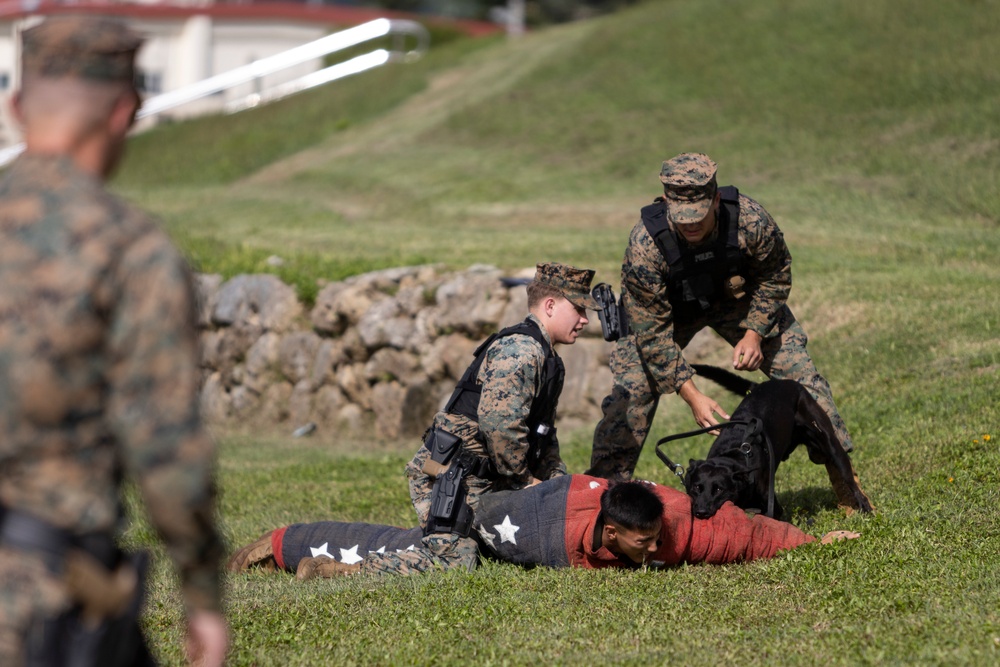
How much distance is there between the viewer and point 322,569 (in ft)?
20.2

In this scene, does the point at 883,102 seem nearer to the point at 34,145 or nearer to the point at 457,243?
the point at 457,243

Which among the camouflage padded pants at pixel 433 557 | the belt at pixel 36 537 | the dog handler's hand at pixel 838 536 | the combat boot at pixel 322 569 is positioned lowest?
the combat boot at pixel 322 569

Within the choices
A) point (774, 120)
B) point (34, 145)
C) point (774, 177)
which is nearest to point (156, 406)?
point (34, 145)

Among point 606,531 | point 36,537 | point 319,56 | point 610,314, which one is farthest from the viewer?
point 319,56

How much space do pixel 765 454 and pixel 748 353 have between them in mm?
693

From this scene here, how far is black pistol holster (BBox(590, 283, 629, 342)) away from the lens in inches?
274

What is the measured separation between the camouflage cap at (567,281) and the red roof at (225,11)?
3049 centimetres

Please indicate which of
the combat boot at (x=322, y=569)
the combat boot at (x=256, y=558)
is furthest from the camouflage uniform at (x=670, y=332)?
the combat boot at (x=256, y=558)

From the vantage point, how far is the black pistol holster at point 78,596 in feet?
7.80

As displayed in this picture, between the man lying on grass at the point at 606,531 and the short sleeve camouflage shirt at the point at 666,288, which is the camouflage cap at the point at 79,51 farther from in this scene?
the short sleeve camouflage shirt at the point at 666,288

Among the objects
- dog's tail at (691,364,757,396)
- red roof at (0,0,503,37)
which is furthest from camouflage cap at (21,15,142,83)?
red roof at (0,0,503,37)

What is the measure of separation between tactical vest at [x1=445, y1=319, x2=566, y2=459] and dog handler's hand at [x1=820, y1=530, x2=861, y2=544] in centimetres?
147

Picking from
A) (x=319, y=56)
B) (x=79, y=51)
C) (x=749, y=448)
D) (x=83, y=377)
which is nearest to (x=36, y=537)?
(x=83, y=377)

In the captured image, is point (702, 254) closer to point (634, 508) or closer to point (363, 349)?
point (634, 508)
